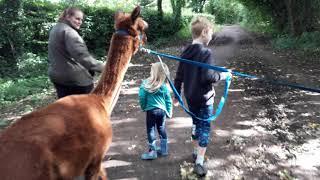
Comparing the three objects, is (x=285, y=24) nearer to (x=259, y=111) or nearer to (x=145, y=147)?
(x=259, y=111)

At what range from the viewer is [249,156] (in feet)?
18.2

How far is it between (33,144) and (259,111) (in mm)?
5852

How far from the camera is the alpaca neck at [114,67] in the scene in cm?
362

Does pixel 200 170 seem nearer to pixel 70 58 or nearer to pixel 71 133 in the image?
pixel 70 58

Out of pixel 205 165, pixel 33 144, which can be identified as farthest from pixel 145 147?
pixel 33 144

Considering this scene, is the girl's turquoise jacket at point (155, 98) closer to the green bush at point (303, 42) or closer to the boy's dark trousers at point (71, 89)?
the boy's dark trousers at point (71, 89)

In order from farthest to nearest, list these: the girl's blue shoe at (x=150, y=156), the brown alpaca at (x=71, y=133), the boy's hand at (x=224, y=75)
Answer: the girl's blue shoe at (x=150, y=156) < the boy's hand at (x=224, y=75) < the brown alpaca at (x=71, y=133)

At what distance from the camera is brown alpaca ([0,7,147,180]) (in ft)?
8.59

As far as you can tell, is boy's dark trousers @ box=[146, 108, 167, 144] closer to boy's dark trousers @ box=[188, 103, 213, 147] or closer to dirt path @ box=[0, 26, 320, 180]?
dirt path @ box=[0, 26, 320, 180]

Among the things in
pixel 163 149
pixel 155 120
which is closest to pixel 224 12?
pixel 163 149

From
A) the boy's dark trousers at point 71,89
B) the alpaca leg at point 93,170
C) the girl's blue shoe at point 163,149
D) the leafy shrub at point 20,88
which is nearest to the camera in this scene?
the alpaca leg at point 93,170

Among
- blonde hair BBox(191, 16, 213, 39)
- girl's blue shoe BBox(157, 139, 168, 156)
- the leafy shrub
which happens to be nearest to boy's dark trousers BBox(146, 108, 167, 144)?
girl's blue shoe BBox(157, 139, 168, 156)

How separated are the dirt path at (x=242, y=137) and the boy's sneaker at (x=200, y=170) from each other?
0.32ft

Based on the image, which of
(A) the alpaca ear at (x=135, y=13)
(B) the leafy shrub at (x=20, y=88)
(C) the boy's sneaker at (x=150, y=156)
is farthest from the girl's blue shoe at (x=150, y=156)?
(B) the leafy shrub at (x=20, y=88)
